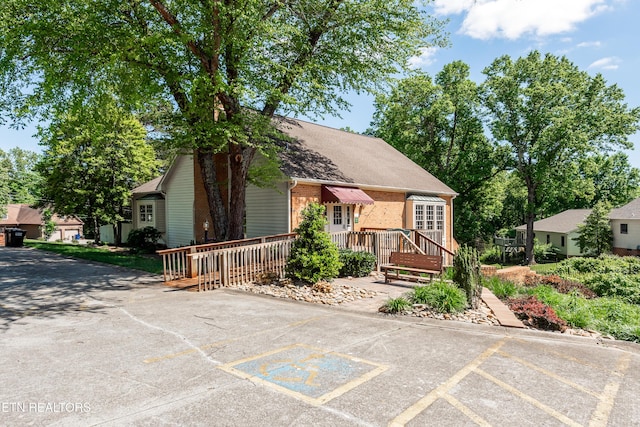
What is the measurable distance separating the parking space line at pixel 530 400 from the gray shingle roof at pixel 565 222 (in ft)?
137

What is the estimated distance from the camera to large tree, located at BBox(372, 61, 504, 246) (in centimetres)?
3341

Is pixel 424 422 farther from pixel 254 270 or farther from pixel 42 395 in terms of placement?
pixel 254 270

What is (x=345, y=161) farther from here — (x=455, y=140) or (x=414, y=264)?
(x=455, y=140)

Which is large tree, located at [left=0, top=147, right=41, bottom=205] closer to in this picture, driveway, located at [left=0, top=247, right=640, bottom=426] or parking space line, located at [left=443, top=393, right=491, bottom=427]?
driveway, located at [left=0, top=247, right=640, bottom=426]

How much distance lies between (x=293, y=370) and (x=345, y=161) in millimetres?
15639

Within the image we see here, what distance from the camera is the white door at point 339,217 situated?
17297 millimetres

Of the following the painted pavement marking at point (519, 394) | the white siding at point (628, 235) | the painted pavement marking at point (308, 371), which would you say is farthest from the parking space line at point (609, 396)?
the white siding at point (628, 235)

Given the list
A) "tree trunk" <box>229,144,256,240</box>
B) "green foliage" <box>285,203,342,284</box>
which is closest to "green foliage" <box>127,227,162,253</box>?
"tree trunk" <box>229,144,256,240</box>

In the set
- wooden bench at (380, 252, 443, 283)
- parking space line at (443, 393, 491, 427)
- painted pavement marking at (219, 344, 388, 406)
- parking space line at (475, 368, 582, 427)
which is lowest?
parking space line at (475, 368, 582, 427)

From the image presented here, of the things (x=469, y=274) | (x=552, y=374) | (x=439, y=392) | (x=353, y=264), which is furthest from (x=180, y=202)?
(x=552, y=374)

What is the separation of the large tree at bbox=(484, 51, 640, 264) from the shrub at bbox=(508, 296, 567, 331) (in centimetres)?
2980

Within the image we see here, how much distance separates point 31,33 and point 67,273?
7841 mm

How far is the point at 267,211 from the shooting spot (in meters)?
16.9

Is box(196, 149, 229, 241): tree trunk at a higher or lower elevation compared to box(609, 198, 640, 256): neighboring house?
higher
